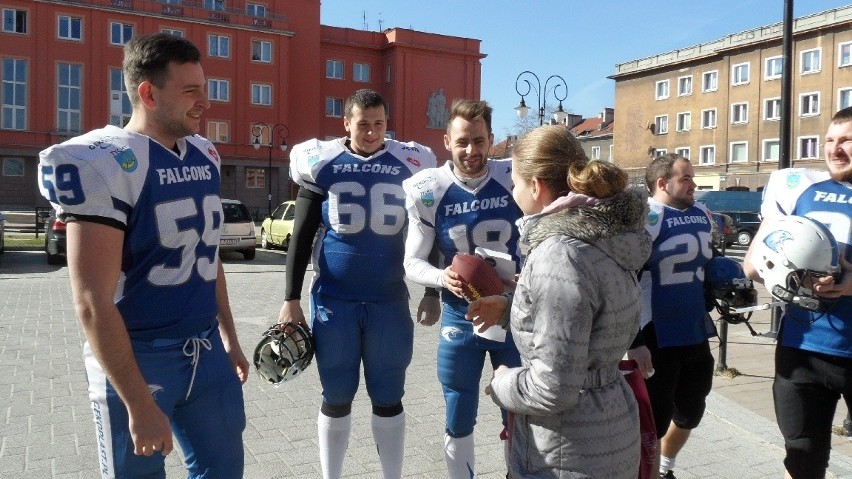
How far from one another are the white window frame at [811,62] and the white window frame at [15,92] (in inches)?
1977

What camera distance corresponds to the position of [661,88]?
60.2 m

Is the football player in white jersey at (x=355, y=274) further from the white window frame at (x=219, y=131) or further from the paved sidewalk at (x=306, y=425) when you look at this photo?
the white window frame at (x=219, y=131)

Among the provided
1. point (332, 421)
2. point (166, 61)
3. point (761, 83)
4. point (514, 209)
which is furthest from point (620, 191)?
point (761, 83)

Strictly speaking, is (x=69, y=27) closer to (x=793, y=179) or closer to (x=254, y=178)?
(x=254, y=178)

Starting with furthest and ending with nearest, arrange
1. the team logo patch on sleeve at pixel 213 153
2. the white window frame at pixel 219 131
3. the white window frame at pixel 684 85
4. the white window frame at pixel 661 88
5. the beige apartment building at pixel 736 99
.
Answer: the white window frame at pixel 661 88 → the white window frame at pixel 684 85 → the white window frame at pixel 219 131 → the beige apartment building at pixel 736 99 → the team logo patch on sleeve at pixel 213 153

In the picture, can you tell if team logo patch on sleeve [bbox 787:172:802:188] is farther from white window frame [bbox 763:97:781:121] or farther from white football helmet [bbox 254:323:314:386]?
white window frame [bbox 763:97:781:121]

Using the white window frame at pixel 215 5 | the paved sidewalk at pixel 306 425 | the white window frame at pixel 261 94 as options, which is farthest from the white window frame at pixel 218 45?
the paved sidewalk at pixel 306 425

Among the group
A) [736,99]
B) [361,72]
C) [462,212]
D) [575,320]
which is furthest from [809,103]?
[575,320]

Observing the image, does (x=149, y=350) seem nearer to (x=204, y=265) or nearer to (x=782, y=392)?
(x=204, y=265)

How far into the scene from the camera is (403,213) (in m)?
4.00

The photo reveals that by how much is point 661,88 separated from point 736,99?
773cm

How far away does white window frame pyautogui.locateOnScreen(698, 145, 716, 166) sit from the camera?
Answer: 183 feet

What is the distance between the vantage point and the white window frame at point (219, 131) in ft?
165

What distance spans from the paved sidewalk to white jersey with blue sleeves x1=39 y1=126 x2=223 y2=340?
6.84ft
